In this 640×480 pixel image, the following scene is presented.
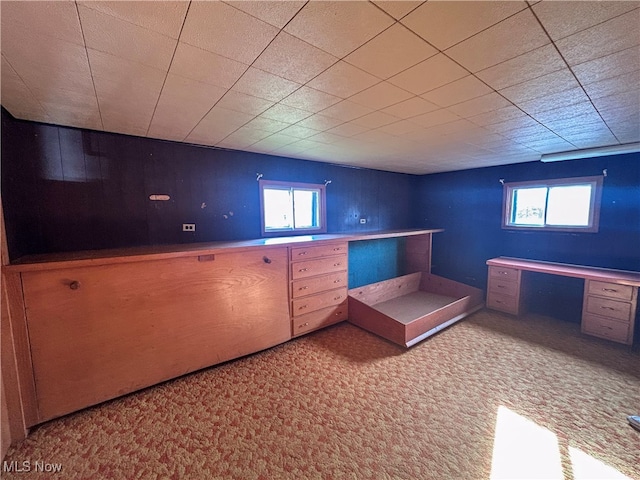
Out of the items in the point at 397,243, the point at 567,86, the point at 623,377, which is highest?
the point at 567,86

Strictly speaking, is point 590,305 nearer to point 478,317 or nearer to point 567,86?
point 478,317

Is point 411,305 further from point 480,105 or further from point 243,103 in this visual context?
point 243,103

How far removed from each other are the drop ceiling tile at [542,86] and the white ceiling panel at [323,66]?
1cm

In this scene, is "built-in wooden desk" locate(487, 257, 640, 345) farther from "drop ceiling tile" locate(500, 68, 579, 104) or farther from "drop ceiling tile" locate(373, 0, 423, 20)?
"drop ceiling tile" locate(373, 0, 423, 20)

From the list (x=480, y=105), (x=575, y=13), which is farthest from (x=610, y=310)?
(x=575, y=13)

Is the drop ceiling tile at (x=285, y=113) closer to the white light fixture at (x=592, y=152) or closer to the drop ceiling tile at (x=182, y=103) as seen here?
the drop ceiling tile at (x=182, y=103)

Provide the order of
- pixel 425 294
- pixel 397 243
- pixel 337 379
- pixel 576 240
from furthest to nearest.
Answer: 1. pixel 397 243
2. pixel 425 294
3. pixel 576 240
4. pixel 337 379

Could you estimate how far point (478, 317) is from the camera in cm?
358

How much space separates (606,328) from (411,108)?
3400mm

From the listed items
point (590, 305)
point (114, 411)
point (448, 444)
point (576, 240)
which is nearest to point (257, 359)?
point (114, 411)

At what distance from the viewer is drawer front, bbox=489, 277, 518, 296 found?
11.8ft

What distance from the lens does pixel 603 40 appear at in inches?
44.5

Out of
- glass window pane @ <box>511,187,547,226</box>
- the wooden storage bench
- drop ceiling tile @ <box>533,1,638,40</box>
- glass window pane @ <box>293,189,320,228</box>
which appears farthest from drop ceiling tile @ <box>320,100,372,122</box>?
glass window pane @ <box>511,187,547,226</box>

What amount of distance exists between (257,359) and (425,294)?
3.13 meters
